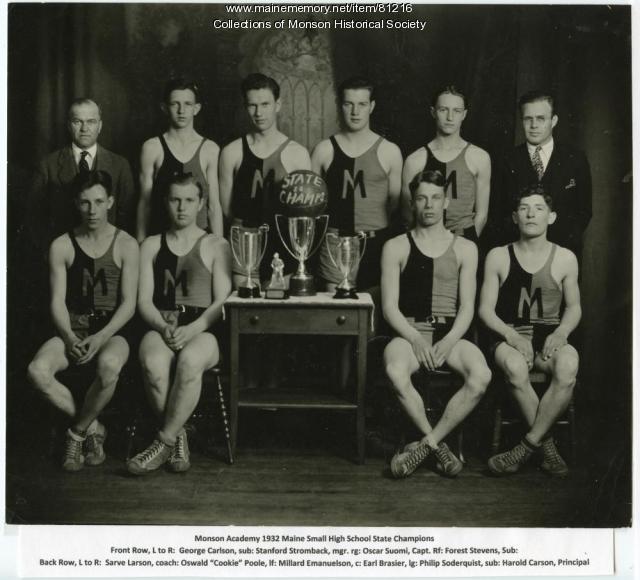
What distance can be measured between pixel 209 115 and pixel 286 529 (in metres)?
1.66

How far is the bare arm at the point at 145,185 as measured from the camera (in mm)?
4375

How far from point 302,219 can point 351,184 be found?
0.85ft

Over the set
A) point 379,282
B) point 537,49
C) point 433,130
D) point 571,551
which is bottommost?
point 571,551

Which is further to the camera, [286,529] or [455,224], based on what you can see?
[455,224]

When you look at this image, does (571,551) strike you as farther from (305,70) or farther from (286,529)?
(305,70)

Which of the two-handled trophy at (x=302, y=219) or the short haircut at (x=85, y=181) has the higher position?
the short haircut at (x=85, y=181)

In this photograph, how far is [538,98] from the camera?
430 centimetres

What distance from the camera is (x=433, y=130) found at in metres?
4.36

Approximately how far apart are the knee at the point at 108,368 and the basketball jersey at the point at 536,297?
1.57 m

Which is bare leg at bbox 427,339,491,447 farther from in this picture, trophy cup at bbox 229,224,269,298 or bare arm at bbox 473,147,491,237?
trophy cup at bbox 229,224,269,298

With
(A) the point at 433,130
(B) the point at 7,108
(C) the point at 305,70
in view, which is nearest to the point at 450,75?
(A) the point at 433,130

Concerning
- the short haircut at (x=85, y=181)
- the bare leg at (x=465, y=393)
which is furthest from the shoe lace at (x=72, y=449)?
the bare leg at (x=465, y=393)

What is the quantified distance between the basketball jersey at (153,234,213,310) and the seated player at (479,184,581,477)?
112 cm

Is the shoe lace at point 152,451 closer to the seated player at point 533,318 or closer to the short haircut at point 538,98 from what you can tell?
the seated player at point 533,318
